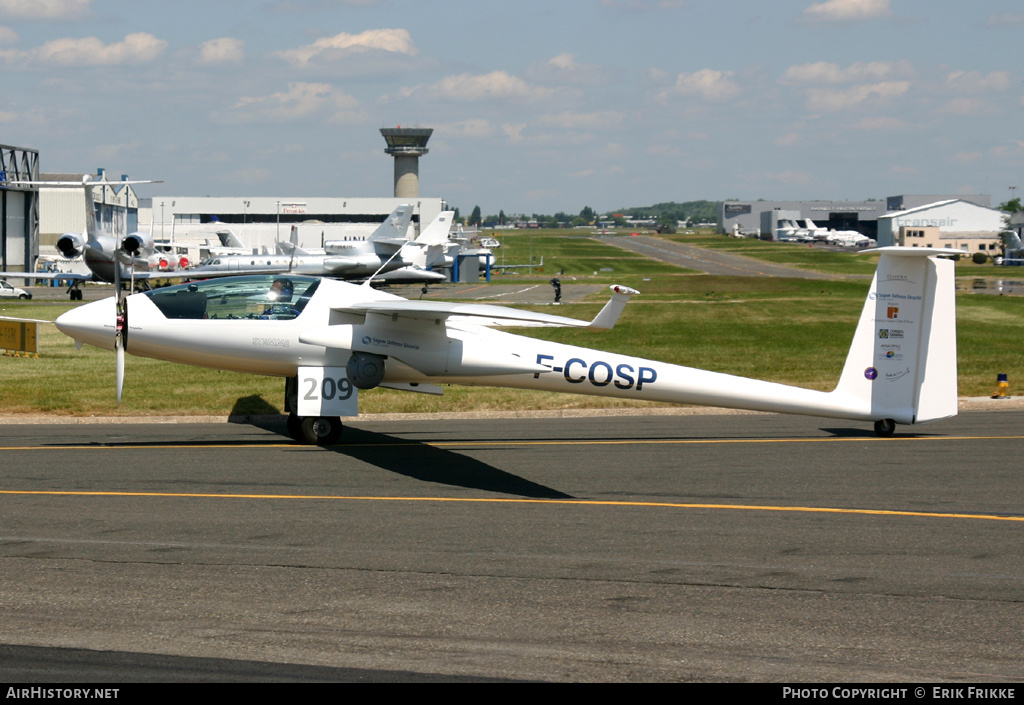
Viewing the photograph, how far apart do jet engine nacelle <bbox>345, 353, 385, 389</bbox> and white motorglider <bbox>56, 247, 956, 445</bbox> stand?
2cm

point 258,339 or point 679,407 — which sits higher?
point 258,339

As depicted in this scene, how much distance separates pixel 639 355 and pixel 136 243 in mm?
25543

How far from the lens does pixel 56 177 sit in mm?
119688

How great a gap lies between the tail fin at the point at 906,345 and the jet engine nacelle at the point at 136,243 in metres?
32.2

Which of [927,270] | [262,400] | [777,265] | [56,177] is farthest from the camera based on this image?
[777,265]

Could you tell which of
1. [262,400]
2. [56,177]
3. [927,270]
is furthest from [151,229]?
[927,270]

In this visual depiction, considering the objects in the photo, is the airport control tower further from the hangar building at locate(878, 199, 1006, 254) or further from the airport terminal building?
the hangar building at locate(878, 199, 1006, 254)

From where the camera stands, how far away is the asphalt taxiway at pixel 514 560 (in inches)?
295

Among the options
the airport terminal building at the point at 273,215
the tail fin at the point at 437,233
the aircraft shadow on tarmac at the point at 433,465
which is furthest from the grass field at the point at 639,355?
the airport terminal building at the point at 273,215

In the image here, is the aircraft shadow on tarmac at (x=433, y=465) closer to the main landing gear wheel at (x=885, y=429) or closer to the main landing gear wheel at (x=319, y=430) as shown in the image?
the main landing gear wheel at (x=319, y=430)

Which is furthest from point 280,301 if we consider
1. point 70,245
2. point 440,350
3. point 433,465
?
point 70,245

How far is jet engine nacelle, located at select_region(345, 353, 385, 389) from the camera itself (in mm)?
16922

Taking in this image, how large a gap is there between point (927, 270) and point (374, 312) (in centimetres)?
924
